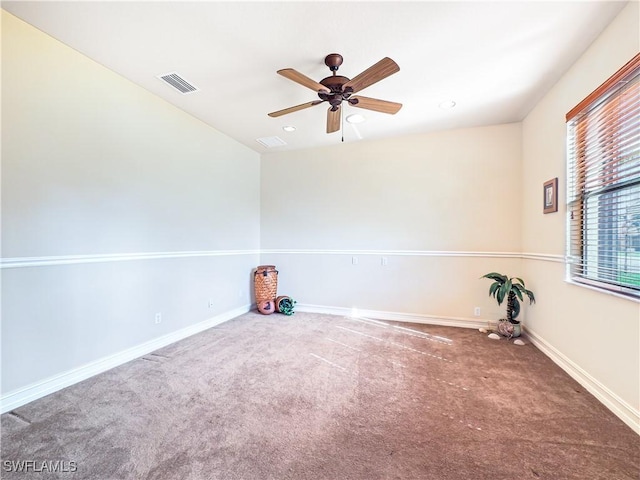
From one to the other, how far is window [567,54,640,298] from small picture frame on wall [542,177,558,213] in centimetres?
19

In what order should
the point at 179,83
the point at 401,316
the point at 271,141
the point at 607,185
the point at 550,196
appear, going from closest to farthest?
the point at 607,185
the point at 179,83
the point at 550,196
the point at 401,316
the point at 271,141

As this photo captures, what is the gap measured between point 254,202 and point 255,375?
3014 millimetres

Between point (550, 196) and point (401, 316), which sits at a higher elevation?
point (550, 196)

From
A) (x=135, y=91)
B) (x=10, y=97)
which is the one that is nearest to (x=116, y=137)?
(x=135, y=91)

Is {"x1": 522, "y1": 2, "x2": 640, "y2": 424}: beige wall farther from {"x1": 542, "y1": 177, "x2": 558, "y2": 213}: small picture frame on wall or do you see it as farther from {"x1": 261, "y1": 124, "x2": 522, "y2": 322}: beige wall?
{"x1": 261, "y1": 124, "x2": 522, "y2": 322}: beige wall

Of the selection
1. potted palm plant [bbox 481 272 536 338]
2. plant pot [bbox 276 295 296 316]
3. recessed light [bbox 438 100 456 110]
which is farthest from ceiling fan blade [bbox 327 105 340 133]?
plant pot [bbox 276 295 296 316]

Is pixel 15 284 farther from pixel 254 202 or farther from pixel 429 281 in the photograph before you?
pixel 429 281

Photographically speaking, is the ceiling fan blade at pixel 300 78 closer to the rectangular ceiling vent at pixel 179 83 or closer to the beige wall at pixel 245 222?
the rectangular ceiling vent at pixel 179 83

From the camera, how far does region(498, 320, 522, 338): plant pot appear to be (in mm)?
3207

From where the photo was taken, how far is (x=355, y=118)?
11.1ft

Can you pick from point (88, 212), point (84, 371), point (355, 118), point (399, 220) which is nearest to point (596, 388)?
point (399, 220)

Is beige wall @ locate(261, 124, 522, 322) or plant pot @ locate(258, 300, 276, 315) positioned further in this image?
plant pot @ locate(258, 300, 276, 315)

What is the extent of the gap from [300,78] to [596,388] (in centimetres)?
316

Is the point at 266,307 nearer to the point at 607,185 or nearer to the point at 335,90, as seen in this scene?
the point at 335,90
